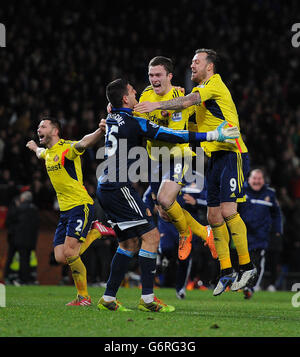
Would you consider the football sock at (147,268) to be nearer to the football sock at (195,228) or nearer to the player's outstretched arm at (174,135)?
the player's outstretched arm at (174,135)

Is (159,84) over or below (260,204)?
over

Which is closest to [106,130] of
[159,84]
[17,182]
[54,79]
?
[159,84]

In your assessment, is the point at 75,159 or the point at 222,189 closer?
the point at 222,189

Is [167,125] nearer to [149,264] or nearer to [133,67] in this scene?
[149,264]

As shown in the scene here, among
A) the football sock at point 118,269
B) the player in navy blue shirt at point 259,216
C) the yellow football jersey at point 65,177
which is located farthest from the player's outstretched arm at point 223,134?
the player in navy blue shirt at point 259,216

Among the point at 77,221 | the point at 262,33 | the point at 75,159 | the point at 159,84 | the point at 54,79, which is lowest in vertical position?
the point at 77,221

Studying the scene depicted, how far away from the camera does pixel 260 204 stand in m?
13.3

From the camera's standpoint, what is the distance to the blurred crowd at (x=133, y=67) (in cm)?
1733

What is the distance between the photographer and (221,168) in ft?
27.5

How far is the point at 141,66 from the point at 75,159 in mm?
12901

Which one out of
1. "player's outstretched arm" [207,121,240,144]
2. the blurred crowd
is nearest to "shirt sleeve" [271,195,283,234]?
the blurred crowd

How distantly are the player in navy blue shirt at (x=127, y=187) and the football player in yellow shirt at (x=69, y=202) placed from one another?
48.4 inches

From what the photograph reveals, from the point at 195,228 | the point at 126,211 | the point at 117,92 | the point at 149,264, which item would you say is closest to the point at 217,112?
the point at 117,92
